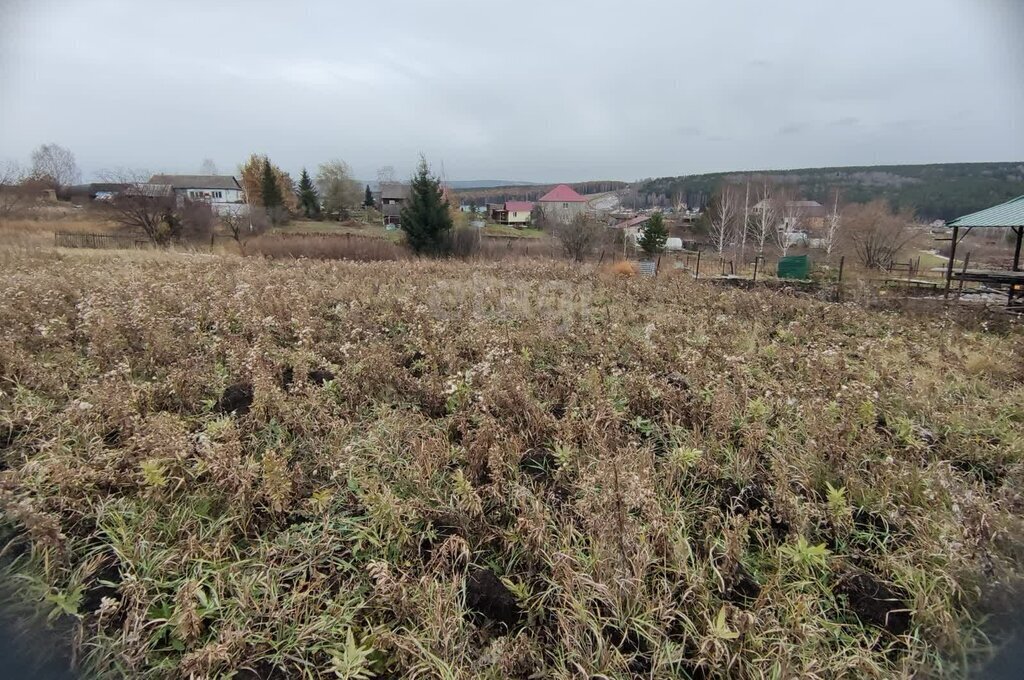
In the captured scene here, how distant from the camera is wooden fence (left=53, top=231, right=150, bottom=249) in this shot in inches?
785

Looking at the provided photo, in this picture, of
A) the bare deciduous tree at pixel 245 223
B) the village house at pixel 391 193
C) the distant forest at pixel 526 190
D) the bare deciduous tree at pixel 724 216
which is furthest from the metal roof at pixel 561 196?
the bare deciduous tree at pixel 245 223

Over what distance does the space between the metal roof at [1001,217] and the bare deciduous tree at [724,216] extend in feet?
107

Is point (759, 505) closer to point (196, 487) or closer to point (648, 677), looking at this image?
point (648, 677)

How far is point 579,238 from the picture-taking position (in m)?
24.7

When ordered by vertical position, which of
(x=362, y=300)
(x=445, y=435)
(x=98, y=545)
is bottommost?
(x=98, y=545)

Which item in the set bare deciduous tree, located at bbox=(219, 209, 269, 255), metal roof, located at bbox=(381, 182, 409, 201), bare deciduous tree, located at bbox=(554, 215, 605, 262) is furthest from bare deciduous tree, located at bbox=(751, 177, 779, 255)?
metal roof, located at bbox=(381, 182, 409, 201)

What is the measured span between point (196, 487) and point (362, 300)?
4431mm

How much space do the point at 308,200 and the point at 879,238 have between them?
49174 millimetres

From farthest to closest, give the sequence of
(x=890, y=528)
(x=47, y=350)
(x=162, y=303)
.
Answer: (x=162, y=303), (x=47, y=350), (x=890, y=528)

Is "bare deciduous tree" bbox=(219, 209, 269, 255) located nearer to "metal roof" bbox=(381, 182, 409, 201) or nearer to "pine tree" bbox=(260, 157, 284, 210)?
"pine tree" bbox=(260, 157, 284, 210)

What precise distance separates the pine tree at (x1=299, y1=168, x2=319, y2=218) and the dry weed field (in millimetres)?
49683

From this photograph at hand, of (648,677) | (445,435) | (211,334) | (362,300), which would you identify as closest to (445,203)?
(362,300)

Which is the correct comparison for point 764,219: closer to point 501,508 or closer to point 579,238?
point 579,238

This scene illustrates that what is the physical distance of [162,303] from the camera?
19.6ft
